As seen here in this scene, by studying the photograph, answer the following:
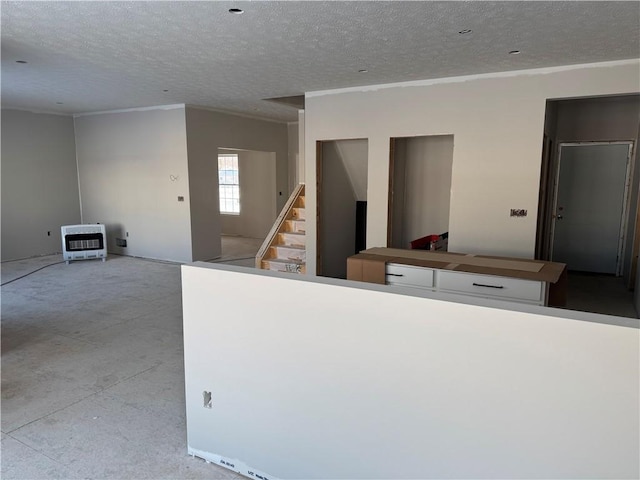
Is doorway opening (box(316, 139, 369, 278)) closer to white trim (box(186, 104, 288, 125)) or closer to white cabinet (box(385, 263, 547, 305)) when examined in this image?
white trim (box(186, 104, 288, 125))

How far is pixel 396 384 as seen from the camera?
1.70 metres

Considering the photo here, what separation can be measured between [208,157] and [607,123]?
623 cm

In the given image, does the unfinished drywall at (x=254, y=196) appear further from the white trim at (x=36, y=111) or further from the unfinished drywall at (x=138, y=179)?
the white trim at (x=36, y=111)

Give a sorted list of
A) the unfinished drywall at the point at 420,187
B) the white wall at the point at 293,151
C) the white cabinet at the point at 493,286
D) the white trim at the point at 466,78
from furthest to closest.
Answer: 1. the white wall at the point at 293,151
2. the unfinished drywall at the point at 420,187
3. the white trim at the point at 466,78
4. the white cabinet at the point at 493,286

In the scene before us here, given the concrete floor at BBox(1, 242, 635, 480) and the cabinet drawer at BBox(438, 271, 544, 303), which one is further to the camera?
the cabinet drawer at BBox(438, 271, 544, 303)

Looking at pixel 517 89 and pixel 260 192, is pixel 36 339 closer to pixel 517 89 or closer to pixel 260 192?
pixel 517 89

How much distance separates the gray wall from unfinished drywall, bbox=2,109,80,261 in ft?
28.6

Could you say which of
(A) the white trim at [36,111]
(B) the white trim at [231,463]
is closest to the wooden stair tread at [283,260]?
(B) the white trim at [231,463]

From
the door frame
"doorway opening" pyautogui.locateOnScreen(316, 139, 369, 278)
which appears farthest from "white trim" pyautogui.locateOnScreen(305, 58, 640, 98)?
the door frame

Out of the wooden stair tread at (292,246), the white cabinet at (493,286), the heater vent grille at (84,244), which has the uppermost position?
the white cabinet at (493,286)

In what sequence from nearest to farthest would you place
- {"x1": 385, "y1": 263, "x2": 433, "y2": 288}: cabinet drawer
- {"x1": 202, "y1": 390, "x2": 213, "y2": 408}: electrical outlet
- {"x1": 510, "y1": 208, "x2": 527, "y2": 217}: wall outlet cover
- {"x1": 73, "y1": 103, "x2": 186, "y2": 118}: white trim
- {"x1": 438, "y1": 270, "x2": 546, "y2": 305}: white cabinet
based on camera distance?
{"x1": 202, "y1": 390, "x2": 213, "y2": 408}: electrical outlet
{"x1": 438, "y1": 270, "x2": 546, "y2": 305}: white cabinet
{"x1": 385, "y1": 263, "x2": 433, "y2": 288}: cabinet drawer
{"x1": 510, "y1": 208, "x2": 527, "y2": 217}: wall outlet cover
{"x1": 73, "y1": 103, "x2": 186, "y2": 118}: white trim

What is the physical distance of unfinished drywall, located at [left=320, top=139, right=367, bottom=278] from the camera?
614cm

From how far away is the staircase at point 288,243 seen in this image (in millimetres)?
6395

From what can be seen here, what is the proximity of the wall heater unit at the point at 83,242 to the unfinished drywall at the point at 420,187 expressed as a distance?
5.23 m
